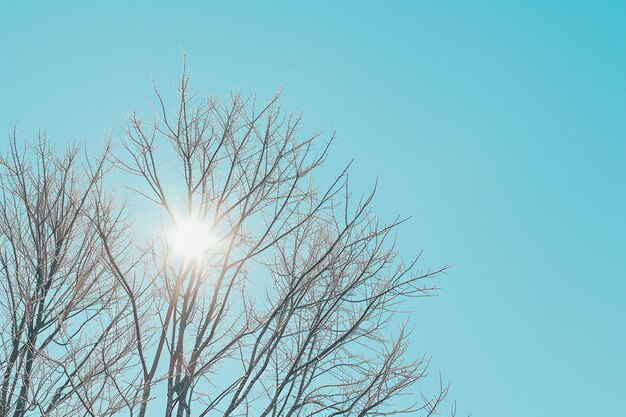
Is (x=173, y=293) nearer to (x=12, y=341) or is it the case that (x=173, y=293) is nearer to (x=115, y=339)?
(x=115, y=339)

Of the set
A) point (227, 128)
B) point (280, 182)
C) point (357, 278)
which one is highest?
point (227, 128)

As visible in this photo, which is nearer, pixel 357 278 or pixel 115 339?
pixel 357 278

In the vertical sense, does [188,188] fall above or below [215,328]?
above

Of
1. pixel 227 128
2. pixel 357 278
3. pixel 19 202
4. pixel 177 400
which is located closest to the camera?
pixel 177 400

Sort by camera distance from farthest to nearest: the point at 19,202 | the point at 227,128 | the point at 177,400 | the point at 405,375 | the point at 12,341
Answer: the point at 19,202, the point at 12,341, the point at 227,128, the point at 405,375, the point at 177,400

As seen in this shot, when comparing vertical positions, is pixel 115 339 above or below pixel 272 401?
above

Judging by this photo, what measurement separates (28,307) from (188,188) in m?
1.43

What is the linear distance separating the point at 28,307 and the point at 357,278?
7.92ft

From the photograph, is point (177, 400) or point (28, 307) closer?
point (177, 400)

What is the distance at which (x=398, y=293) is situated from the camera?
3980mm

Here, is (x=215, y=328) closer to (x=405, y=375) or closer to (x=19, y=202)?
(x=405, y=375)

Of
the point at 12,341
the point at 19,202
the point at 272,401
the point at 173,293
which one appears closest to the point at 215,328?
the point at 173,293

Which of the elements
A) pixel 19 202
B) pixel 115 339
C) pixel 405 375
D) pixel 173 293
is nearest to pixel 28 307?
pixel 115 339

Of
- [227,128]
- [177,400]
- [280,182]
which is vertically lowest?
[177,400]
